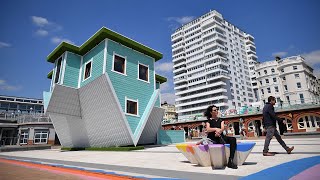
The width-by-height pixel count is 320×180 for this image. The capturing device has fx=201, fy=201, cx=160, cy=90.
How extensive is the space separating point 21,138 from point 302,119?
50.4 m

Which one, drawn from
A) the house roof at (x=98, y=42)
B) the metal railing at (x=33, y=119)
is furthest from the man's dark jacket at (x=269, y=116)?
the metal railing at (x=33, y=119)

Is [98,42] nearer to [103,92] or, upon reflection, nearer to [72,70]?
[72,70]

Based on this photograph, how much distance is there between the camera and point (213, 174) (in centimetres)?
434

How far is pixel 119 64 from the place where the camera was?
17391mm

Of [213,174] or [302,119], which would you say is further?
[302,119]

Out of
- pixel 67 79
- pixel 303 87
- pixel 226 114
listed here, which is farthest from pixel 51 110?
pixel 303 87

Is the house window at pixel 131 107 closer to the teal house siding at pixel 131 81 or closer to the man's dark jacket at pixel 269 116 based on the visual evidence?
the teal house siding at pixel 131 81

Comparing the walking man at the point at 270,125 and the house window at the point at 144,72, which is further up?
the house window at the point at 144,72

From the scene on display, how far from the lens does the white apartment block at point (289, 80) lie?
1959 inches

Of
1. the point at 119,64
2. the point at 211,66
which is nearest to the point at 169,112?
the point at 211,66

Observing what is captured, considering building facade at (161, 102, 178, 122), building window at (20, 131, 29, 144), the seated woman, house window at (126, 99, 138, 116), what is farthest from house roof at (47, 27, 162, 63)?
building facade at (161, 102, 178, 122)

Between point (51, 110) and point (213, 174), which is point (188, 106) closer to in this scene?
point (51, 110)

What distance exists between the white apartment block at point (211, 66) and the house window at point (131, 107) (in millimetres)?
55105

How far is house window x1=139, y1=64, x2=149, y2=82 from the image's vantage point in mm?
19281
